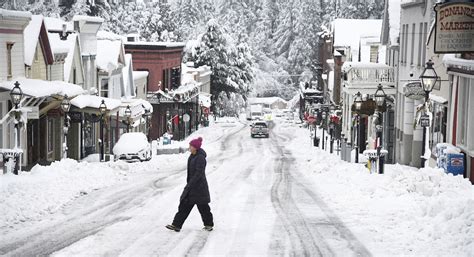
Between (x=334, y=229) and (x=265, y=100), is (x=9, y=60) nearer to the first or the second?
(x=334, y=229)

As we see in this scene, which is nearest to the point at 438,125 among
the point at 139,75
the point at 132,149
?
the point at 132,149

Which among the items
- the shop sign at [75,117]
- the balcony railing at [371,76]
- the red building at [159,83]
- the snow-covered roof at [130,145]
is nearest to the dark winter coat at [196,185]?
the snow-covered roof at [130,145]

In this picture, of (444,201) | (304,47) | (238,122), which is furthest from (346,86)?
(304,47)

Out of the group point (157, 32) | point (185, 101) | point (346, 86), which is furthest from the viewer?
point (157, 32)

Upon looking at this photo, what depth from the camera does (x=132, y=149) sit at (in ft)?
117

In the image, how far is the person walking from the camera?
13.9 metres

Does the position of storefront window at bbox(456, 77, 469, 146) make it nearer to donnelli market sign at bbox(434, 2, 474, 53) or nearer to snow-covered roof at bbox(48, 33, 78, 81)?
donnelli market sign at bbox(434, 2, 474, 53)

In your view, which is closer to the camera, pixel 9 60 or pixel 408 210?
pixel 408 210

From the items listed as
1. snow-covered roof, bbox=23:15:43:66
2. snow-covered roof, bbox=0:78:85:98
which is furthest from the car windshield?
snow-covered roof, bbox=23:15:43:66

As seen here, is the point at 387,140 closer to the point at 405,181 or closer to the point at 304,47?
the point at 405,181

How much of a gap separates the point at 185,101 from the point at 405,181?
4790 cm

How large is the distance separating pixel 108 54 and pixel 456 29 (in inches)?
1217

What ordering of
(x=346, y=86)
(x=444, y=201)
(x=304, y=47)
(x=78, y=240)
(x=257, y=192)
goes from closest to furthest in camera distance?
(x=78, y=240) → (x=444, y=201) → (x=257, y=192) → (x=346, y=86) → (x=304, y=47)

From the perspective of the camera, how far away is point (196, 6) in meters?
131
